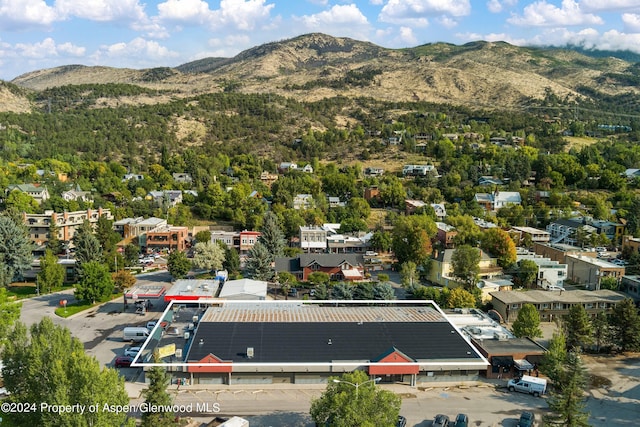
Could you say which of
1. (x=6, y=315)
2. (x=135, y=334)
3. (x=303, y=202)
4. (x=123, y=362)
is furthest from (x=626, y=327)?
(x=303, y=202)

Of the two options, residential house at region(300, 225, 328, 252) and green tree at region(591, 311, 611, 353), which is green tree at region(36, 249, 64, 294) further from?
green tree at region(591, 311, 611, 353)

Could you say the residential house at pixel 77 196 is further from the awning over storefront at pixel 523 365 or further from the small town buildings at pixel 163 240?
the awning over storefront at pixel 523 365

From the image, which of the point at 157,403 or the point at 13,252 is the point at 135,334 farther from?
the point at 13,252

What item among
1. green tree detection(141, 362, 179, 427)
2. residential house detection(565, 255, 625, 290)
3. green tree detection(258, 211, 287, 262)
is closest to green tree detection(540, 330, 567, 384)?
residential house detection(565, 255, 625, 290)

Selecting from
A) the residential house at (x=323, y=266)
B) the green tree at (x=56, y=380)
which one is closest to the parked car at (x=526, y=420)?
the green tree at (x=56, y=380)

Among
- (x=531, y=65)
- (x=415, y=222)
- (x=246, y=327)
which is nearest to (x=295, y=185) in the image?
(x=415, y=222)

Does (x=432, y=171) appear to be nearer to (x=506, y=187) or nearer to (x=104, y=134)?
(x=506, y=187)
